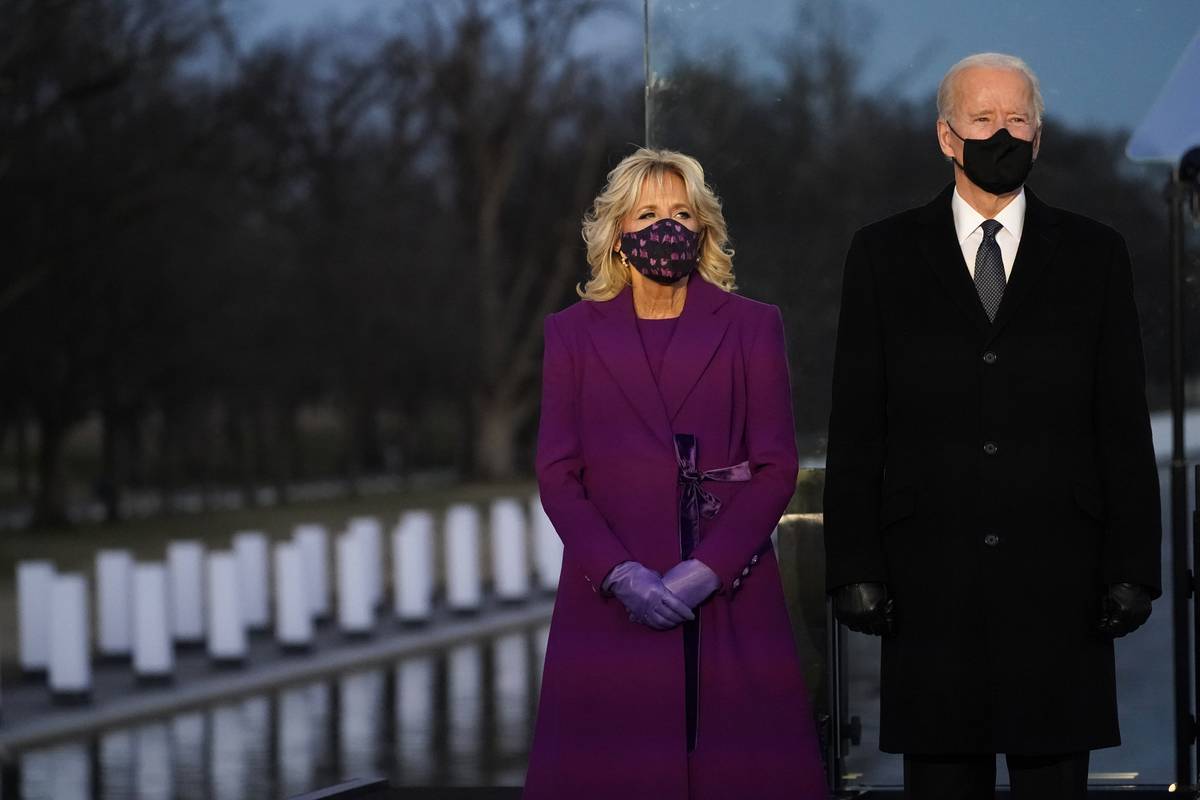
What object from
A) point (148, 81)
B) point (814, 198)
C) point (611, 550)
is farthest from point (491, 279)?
point (611, 550)

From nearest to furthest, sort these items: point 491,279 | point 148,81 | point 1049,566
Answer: point 1049,566, point 148,81, point 491,279

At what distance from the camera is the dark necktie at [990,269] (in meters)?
4.95

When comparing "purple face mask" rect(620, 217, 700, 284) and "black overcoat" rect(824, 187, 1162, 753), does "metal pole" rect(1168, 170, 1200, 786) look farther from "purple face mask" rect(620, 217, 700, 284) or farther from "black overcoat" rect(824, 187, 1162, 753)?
"purple face mask" rect(620, 217, 700, 284)

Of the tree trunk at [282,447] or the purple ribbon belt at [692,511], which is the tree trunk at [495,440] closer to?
the tree trunk at [282,447]

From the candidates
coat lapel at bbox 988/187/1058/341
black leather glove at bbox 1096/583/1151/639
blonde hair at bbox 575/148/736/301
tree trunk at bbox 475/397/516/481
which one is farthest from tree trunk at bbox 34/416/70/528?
black leather glove at bbox 1096/583/1151/639

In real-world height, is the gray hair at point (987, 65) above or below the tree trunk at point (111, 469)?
above

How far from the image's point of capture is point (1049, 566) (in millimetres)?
4875

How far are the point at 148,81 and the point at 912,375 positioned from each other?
25295 millimetres

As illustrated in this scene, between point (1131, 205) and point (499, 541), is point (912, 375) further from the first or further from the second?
point (499, 541)

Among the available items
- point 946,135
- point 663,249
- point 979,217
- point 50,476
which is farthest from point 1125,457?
point 50,476

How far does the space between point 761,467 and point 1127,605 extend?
90 cm

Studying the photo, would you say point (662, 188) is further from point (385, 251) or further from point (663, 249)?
point (385, 251)

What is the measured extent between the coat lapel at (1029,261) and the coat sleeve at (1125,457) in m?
0.15

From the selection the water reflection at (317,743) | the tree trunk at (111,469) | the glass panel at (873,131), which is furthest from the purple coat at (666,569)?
the tree trunk at (111,469)
